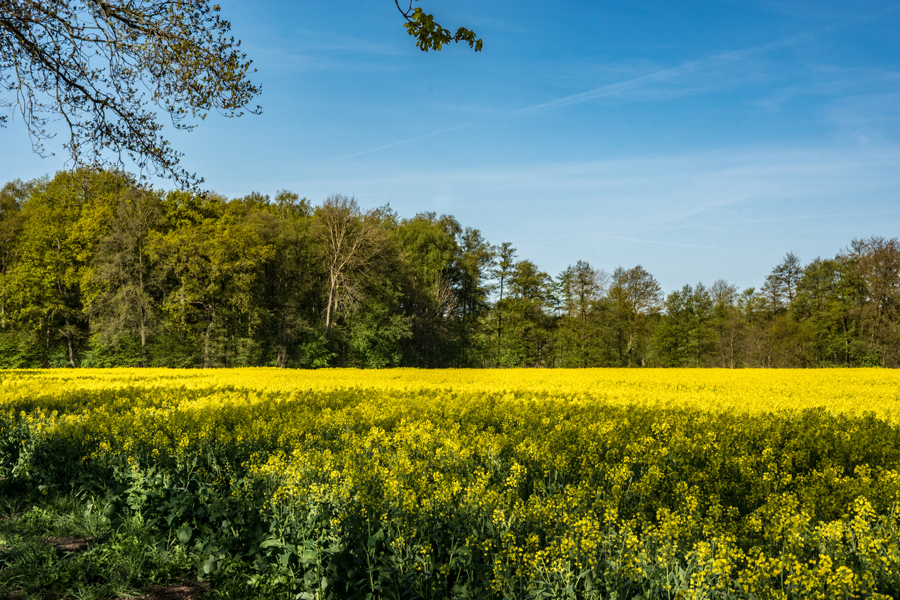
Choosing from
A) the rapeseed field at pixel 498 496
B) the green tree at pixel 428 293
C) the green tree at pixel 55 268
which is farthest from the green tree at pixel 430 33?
the green tree at pixel 428 293

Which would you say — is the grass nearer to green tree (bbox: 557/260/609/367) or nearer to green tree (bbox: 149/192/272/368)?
green tree (bbox: 149/192/272/368)

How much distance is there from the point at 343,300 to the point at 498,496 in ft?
131

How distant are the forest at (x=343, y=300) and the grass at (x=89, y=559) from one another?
1935cm

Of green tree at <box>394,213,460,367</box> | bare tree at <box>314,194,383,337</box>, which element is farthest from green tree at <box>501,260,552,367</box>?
bare tree at <box>314,194,383,337</box>

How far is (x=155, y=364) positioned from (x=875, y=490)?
1635 inches

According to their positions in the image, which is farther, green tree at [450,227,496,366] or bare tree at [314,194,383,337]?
green tree at [450,227,496,366]

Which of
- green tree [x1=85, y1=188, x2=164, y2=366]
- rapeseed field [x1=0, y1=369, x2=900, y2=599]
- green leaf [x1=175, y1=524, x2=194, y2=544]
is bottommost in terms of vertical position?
green leaf [x1=175, y1=524, x2=194, y2=544]

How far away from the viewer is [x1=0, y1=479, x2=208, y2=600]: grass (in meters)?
4.69

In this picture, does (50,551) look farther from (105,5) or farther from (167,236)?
(167,236)

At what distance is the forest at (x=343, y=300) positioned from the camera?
3662 cm

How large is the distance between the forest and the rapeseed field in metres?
19.5

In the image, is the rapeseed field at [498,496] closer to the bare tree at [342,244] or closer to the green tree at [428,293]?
the bare tree at [342,244]

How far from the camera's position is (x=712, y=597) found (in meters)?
3.00

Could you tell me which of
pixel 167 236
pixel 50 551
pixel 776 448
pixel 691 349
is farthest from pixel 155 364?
pixel 691 349
